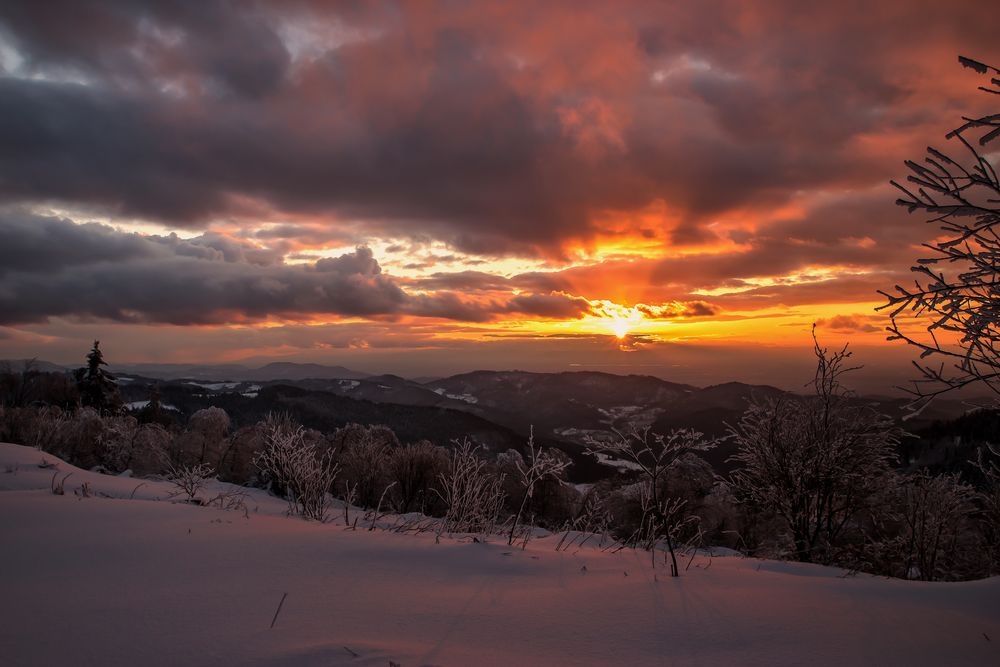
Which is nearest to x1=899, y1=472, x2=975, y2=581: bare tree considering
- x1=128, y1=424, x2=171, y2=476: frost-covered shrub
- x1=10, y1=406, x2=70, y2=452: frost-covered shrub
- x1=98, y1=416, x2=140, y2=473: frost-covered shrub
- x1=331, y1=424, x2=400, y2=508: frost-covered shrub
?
x1=331, y1=424, x2=400, y2=508: frost-covered shrub

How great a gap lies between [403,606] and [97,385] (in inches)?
2061

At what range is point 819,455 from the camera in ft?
33.1

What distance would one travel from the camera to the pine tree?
142ft

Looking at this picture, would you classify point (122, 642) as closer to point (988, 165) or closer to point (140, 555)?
point (140, 555)

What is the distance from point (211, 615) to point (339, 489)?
86.9 feet

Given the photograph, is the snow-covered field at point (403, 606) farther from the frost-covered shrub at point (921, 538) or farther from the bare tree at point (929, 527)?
the bare tree at point (929, 527)

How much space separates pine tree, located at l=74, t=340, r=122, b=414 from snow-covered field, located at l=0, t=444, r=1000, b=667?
47.9 m

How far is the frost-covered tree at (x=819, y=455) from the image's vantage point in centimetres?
1021

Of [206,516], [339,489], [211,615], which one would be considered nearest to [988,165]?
[211,615]

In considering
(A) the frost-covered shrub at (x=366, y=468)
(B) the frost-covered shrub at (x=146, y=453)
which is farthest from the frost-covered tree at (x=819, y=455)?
(B) the frost-covered shrub at (x=146, y=453)

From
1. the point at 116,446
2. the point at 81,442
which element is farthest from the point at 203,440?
the point at 81,442

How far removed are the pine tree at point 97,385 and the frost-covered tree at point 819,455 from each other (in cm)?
4829

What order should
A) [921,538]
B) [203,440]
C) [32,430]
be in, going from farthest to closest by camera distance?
[203,440], [32,430], [921,538]

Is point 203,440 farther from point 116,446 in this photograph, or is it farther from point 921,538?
point 921,538
